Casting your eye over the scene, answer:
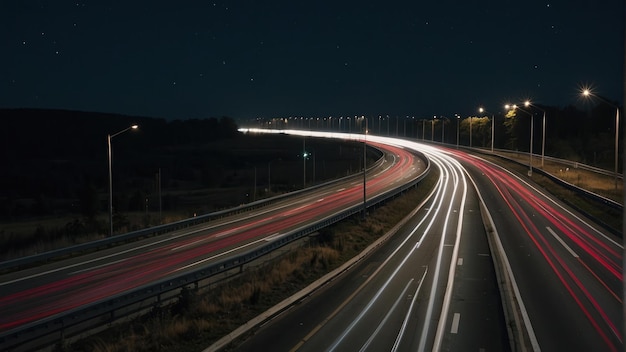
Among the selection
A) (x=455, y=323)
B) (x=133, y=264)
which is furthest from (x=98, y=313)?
(x=133, y=264)

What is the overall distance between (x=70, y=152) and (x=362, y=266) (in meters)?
133

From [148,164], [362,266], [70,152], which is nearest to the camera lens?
[362,266]

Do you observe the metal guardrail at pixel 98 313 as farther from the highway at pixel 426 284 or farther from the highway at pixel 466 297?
the highway at pixel 466 297

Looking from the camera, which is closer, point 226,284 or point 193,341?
point 193,341

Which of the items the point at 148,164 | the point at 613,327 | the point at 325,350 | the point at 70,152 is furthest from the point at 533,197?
the point at 70,152

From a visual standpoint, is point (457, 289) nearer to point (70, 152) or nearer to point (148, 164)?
point (148, 164)

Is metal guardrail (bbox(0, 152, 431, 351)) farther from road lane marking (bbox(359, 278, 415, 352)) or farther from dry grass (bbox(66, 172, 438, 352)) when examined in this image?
road lane marking (bbox(359, 278, 415, 352))

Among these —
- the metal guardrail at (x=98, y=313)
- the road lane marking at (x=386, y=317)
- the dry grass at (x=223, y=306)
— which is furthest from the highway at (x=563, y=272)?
the metal guardrail at (x=98, y=313)

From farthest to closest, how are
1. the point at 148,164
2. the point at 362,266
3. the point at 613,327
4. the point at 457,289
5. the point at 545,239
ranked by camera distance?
the point at 148,164, the point at 545,239, the point at 362,266, the point at 457,289, the point at 613,327

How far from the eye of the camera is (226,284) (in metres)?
19.9

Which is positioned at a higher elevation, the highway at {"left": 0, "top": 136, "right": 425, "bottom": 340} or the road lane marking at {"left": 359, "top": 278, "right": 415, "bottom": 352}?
the road lane marking at {"left": 359, "top": 278, "right": 415, "bottom": 352}

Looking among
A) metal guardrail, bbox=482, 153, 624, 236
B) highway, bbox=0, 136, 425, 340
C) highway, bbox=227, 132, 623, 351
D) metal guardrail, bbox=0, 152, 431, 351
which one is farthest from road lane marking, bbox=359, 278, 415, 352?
metal guardrail, bbox=482, 153, 624, 236

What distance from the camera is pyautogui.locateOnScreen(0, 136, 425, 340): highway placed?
18297mm

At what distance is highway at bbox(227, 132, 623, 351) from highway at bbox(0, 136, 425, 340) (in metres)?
7.17
